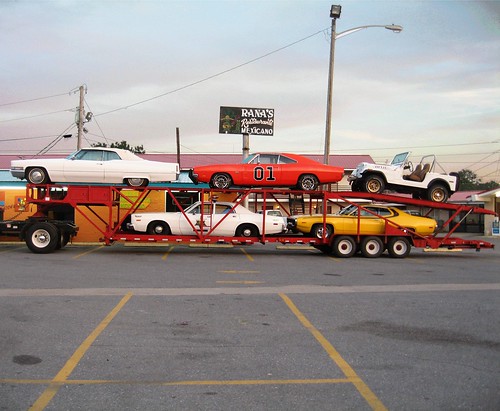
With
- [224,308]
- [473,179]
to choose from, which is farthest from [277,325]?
[473,179]

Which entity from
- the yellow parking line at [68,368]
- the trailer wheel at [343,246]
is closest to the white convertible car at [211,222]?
the trailer wheel at [343,246]

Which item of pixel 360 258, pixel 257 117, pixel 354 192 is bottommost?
pixel 360 258

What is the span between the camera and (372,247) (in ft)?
56.1

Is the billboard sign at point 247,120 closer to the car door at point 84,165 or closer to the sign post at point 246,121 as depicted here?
the sign post at point 246,121

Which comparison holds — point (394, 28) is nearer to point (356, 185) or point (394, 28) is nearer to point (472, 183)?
point (356, 185)

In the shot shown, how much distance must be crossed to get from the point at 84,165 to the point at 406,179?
33.5ft

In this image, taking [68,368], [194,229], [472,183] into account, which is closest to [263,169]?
[194,229]

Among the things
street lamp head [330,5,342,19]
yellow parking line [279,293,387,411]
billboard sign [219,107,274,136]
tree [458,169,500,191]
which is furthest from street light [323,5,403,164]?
tree [458,169,500,191]

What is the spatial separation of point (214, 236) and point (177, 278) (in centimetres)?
547

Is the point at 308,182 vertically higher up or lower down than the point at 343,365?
higher up

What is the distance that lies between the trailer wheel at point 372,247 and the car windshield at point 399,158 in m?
2.53

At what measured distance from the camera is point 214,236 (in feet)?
55.3

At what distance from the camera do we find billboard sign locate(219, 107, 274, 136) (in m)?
26.6

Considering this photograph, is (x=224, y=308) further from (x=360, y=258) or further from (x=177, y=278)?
(x=360, y=258)
